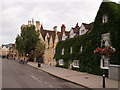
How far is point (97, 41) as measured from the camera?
21906 millimetres

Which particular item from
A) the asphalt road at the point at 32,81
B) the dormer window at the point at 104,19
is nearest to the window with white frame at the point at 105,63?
the dormer window at the point at 104,19

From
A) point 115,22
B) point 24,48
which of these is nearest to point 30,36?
point 24,48

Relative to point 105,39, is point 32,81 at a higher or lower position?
lower

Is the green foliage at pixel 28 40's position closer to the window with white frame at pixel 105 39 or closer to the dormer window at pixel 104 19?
the dormer window at pixel 104 19

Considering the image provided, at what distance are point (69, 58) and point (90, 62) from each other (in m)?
7.86

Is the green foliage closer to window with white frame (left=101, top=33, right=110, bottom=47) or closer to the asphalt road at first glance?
the asphalt road

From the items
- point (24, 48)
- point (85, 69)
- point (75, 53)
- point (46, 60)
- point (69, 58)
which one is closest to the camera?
point (85, 69)

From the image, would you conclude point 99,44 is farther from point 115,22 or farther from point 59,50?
point 59,50

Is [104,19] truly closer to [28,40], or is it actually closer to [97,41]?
[97,41]

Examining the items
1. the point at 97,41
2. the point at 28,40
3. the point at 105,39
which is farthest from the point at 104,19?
the point at 28,40

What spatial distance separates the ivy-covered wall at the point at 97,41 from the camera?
18.5 meters

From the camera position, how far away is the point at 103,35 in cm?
2108

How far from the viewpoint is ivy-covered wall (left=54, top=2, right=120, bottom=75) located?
18547 millimetres

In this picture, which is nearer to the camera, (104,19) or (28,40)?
(104,19)
